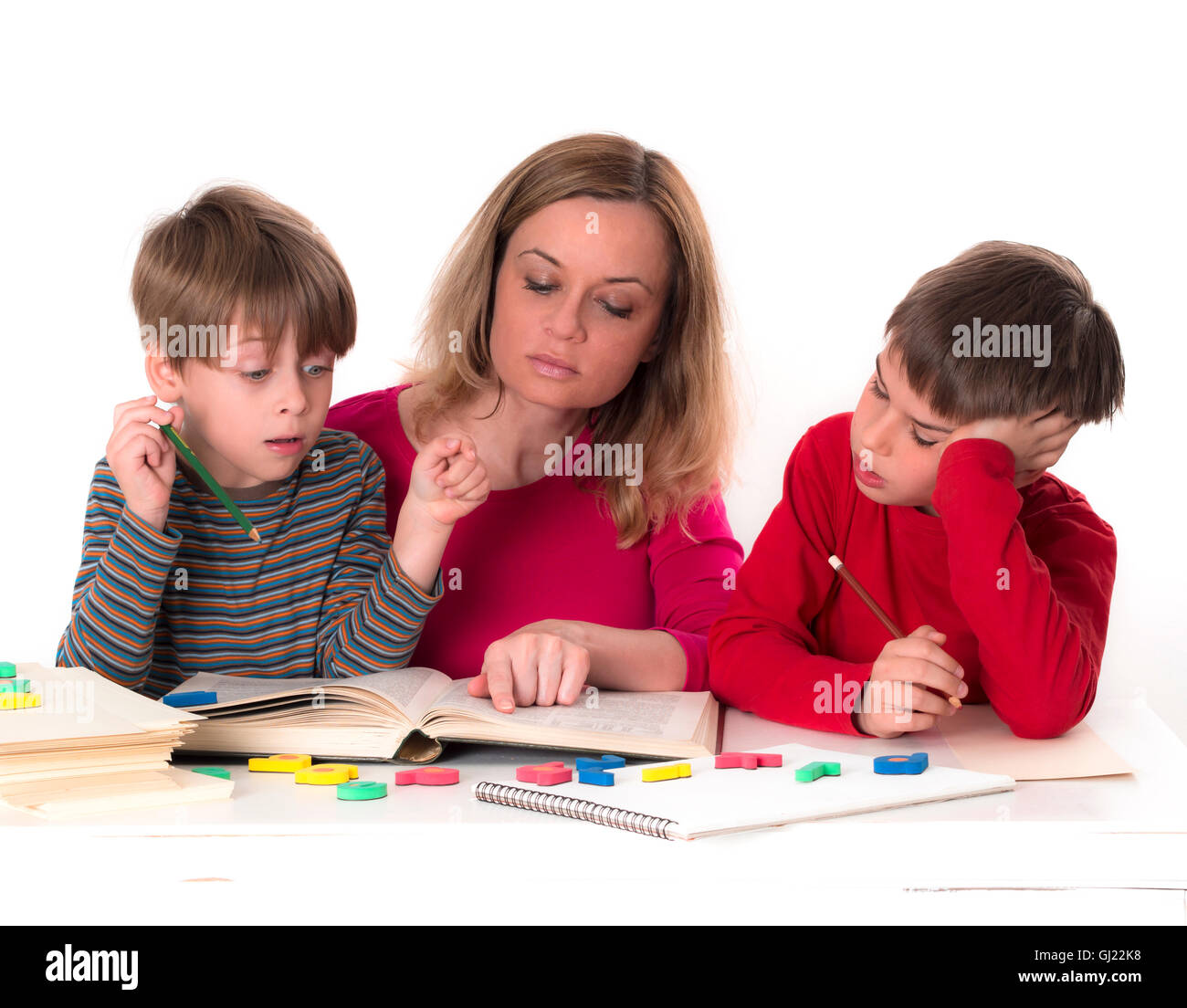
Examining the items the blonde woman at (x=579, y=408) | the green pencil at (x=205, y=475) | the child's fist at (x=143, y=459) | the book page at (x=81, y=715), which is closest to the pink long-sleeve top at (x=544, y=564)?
the blonde woman at (x=579, y=408)

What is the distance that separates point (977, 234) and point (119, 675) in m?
1.77

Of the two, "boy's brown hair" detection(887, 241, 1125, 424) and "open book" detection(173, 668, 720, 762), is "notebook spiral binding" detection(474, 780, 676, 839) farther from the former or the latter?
"boy's brown hair" detection(887, 241, 1125, 424)

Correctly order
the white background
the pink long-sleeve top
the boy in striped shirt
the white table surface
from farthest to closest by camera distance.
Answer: the white background
the pink long-sleeve top
the boy in striped shirt
the white table surface

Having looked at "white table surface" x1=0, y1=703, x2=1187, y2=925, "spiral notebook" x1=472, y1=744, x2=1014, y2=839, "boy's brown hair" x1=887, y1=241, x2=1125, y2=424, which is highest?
"boy's brown hair" x1=887, y1=241, x2=1125, y2=424

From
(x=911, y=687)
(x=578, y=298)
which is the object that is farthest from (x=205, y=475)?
(x=911, y=687)

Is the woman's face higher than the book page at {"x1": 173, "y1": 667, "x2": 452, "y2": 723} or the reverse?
higher

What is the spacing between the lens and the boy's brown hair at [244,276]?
51.9 inches

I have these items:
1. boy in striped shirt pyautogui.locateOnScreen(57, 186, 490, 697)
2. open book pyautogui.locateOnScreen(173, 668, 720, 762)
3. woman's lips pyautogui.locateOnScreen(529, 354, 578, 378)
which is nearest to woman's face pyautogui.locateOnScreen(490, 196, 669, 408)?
woman's lips pyautogui.locateOnScreen(529, 354, 578, 378)

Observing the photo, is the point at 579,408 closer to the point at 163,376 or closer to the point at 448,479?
the point at 448,479

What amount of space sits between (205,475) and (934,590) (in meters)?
0.80

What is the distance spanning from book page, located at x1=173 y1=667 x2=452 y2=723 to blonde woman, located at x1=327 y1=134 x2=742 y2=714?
31 cm

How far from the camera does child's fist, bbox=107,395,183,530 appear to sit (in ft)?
3.99

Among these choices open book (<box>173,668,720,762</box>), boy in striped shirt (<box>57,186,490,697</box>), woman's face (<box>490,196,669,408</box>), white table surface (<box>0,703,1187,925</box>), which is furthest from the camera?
woman's face (<box>490,196,669,408</box>)
